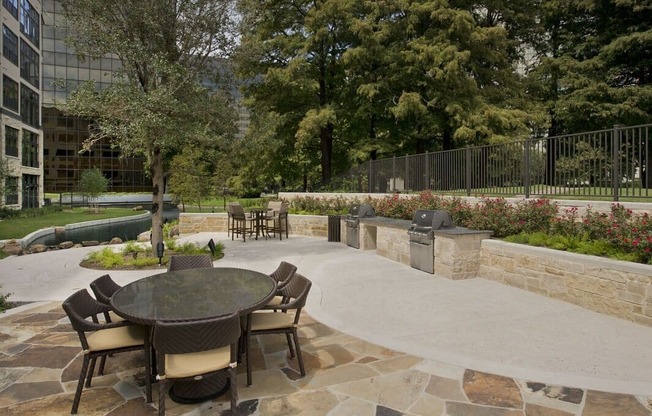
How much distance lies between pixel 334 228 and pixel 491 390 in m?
10.0

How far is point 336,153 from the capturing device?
22875mm

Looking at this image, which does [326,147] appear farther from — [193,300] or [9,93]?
[9,93]

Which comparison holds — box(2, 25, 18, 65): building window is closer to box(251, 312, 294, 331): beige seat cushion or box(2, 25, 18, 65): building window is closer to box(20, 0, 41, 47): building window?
box(20, 0, 41, 47): building window

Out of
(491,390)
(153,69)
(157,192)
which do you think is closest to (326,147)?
(157,192)

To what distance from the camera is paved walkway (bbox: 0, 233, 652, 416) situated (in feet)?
10.6

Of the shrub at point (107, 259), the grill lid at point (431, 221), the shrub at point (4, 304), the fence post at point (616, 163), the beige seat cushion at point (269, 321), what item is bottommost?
the shrub at point (4, 304)

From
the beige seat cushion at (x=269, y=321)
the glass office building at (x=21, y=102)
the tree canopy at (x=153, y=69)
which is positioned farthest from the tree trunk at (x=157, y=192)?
the glass office building at (x=21, y=102)

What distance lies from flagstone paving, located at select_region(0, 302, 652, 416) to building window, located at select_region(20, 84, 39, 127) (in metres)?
33.6

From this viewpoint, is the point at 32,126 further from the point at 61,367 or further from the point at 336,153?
the point at 61,367

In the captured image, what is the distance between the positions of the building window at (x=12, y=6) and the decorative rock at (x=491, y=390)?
118 ft

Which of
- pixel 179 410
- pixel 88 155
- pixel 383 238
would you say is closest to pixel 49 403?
pixel 179 410

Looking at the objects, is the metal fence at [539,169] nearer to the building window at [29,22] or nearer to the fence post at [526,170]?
the fence post at [526,170]

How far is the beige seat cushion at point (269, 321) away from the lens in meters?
3.81

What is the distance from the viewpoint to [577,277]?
5805 mm
